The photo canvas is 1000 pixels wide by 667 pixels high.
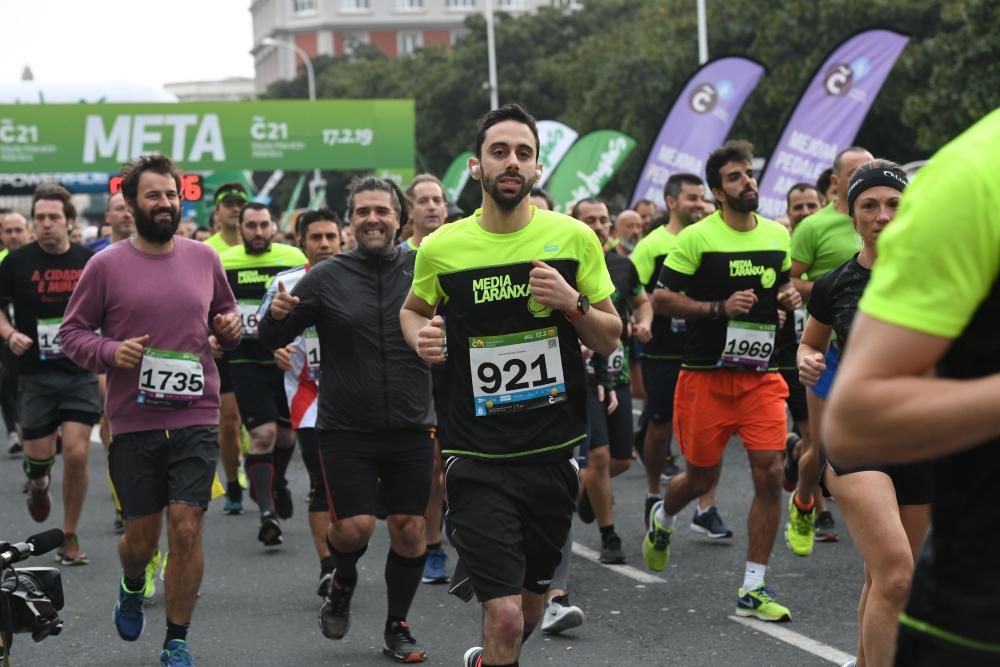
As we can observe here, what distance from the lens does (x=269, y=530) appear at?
965 cm

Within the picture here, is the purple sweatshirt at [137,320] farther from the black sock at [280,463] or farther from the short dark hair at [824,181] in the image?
the short dark hair at [824,181]

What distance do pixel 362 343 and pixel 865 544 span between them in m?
2.59

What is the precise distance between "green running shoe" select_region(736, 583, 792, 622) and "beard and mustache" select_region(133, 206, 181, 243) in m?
3.01

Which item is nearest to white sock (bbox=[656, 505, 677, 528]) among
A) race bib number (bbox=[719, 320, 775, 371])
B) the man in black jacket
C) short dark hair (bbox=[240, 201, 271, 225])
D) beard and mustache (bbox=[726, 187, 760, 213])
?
race bib number (bbox=[719, 320, 775, 371])

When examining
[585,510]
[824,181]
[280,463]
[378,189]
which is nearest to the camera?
[378,189]

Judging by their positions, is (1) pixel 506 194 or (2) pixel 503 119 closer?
(1) pixel 506 194

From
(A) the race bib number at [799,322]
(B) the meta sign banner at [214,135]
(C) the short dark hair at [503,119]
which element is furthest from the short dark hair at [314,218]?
(B) the meta sign banner at [214,135]

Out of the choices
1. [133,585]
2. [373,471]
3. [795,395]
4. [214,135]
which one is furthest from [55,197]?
[214,135]

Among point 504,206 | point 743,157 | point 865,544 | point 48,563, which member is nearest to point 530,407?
point 504,206

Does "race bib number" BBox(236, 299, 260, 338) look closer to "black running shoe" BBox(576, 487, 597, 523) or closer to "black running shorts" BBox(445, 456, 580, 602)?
"black running shoe" BBox(576, 487, 597, 523)

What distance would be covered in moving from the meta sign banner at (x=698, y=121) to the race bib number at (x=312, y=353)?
11.3 m

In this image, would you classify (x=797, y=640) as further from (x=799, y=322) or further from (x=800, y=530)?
(x=799, y=322)

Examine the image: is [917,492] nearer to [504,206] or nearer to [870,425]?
[504,206]

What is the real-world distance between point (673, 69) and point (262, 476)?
34267mm
